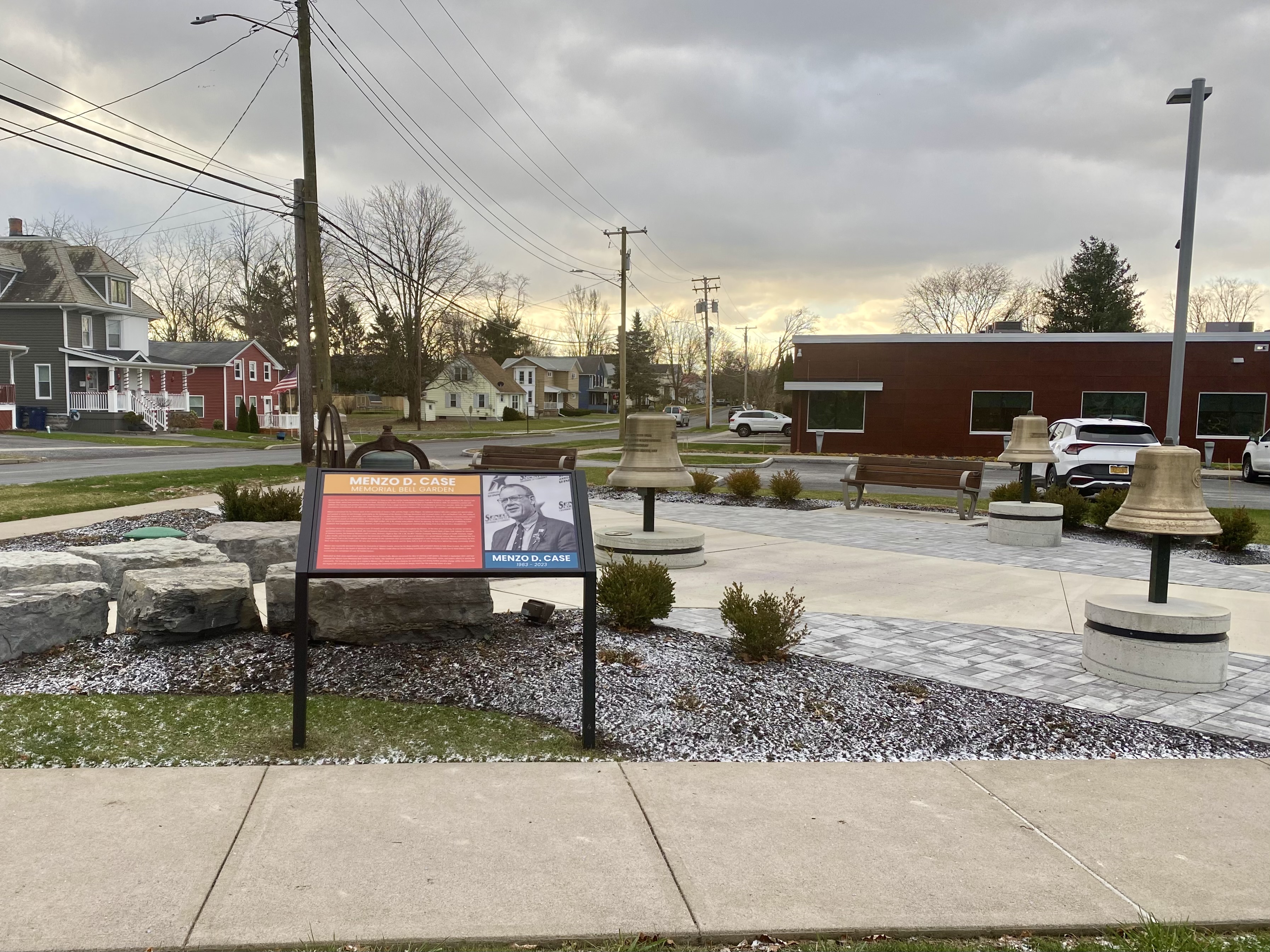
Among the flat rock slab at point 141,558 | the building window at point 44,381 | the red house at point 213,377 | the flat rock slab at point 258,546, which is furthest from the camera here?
the red house at point 213,377

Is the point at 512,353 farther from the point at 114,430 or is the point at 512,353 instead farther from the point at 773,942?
the point at 773,942

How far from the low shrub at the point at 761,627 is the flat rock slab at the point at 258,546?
13.5 ft

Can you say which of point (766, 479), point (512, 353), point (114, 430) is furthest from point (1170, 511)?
point (512, 353)

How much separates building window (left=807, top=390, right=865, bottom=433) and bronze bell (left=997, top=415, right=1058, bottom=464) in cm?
2121

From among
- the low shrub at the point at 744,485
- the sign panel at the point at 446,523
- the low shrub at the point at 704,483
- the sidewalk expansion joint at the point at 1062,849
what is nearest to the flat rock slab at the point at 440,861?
the sign panel at the point at 446,523

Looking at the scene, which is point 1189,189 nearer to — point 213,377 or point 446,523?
point 446,523

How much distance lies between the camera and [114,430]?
40.6 m

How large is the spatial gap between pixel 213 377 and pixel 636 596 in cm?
5168

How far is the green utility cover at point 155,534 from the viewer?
9.48 m

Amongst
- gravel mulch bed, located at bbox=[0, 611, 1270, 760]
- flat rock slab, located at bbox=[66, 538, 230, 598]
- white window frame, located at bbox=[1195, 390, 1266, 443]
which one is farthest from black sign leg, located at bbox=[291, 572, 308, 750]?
white window frame, located at bbox=[1195, 390, 1266, 443]

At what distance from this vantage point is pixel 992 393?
31500 mm

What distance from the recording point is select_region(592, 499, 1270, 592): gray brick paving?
9844 mm

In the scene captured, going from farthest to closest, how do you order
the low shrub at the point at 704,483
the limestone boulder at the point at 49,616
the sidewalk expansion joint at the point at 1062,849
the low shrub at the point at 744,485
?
the low shrub at the point at 704,483 < the low shrub at the point at 744,485 < the limestone boulder at the point at 49,616 < the sidewalk expansion joint at the point at 1062,849

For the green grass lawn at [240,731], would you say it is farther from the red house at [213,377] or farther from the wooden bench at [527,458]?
the red house at [213,377]
